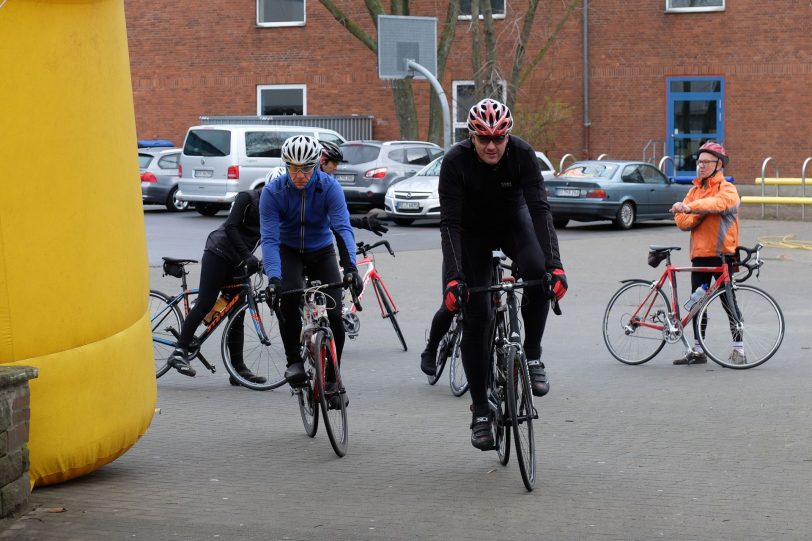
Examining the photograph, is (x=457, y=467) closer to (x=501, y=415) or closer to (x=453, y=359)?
(x=501, y=415)

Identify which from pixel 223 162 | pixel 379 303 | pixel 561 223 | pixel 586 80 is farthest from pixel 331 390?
pixel 586 80

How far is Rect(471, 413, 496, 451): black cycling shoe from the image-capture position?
6.73 m

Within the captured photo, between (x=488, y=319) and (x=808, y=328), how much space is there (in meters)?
6.57

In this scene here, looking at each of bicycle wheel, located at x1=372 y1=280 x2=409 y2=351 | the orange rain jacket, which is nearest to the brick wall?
bicycle wheel, located at x1=372 y1=280 x2=409 y2=351

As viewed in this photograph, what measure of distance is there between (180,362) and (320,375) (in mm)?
2557

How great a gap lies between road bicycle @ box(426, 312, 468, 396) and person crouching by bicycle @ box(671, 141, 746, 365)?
2156mm

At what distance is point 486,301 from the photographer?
678 centimetres

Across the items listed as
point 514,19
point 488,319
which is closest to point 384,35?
point 514,19

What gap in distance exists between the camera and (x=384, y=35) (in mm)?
28266

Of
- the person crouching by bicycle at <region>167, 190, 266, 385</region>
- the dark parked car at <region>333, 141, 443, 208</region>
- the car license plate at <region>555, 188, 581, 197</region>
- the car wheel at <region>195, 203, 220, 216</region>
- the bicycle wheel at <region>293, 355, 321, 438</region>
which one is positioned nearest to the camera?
the bicycle wheel at <region>293, 355, 321, 438</region>

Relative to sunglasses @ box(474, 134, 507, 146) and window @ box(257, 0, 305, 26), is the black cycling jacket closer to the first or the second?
sunglasses @ box(474, 134, 507, 146)

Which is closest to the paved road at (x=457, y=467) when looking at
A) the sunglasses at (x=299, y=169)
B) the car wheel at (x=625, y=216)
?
the sunglasses at (x=299, y=169)

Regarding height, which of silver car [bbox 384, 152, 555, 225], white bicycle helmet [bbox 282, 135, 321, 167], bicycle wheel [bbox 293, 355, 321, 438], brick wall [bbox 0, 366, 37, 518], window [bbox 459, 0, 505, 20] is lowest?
silver car [bbox 384, 152, 555, 225]

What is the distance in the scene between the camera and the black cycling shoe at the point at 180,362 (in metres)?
9.67
